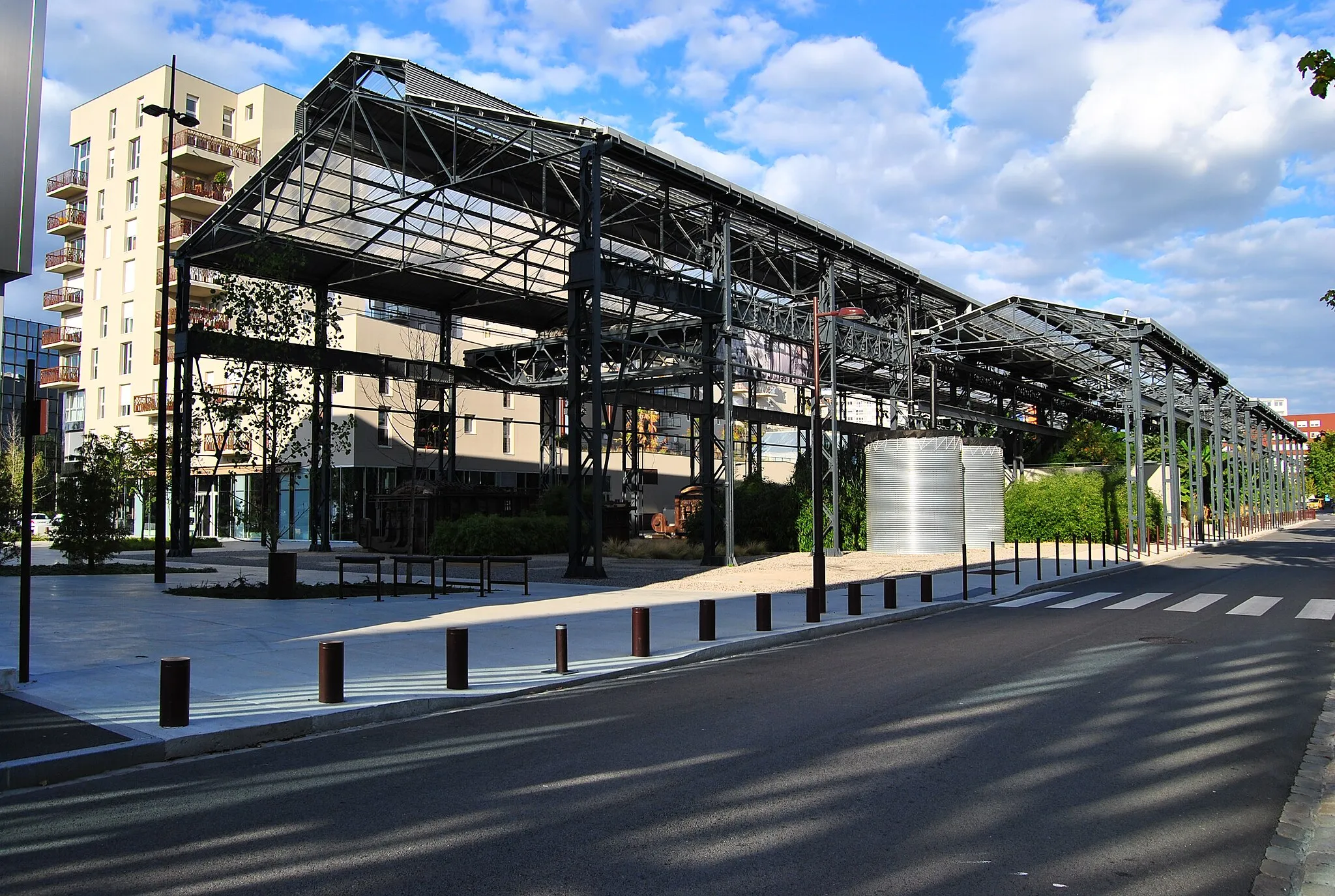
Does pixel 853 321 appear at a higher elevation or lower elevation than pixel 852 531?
higher

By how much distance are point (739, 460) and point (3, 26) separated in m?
66.3

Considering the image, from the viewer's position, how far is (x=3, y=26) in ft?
31.8

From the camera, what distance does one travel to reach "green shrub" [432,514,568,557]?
110ft

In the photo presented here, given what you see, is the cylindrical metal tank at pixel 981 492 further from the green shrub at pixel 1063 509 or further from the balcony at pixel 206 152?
the balcony at pixel 206 152

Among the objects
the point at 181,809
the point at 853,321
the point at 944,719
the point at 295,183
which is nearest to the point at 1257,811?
the point at 944,719

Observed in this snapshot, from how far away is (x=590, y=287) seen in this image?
23.9 metres

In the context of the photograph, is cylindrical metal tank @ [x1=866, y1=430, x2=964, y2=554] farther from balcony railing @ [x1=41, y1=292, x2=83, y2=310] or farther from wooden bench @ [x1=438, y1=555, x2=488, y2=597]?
balcony railing @ [x1=41, y1=292, x2=83, y2=310]

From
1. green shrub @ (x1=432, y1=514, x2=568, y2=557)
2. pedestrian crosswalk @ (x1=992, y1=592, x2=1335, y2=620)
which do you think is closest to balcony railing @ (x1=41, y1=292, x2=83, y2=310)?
green shrub @ (x1=432, y1=514, x2=568, y2=557)

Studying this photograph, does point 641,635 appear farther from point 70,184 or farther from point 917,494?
point 70,184

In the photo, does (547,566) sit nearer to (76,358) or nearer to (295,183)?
(295,183)

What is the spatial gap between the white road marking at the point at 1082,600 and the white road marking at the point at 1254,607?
8.31ft

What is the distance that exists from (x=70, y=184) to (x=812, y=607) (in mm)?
60839

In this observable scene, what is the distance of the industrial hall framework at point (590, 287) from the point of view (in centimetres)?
2452

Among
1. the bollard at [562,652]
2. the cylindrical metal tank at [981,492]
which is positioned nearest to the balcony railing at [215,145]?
the cylindrical metal tank at [981,492]
